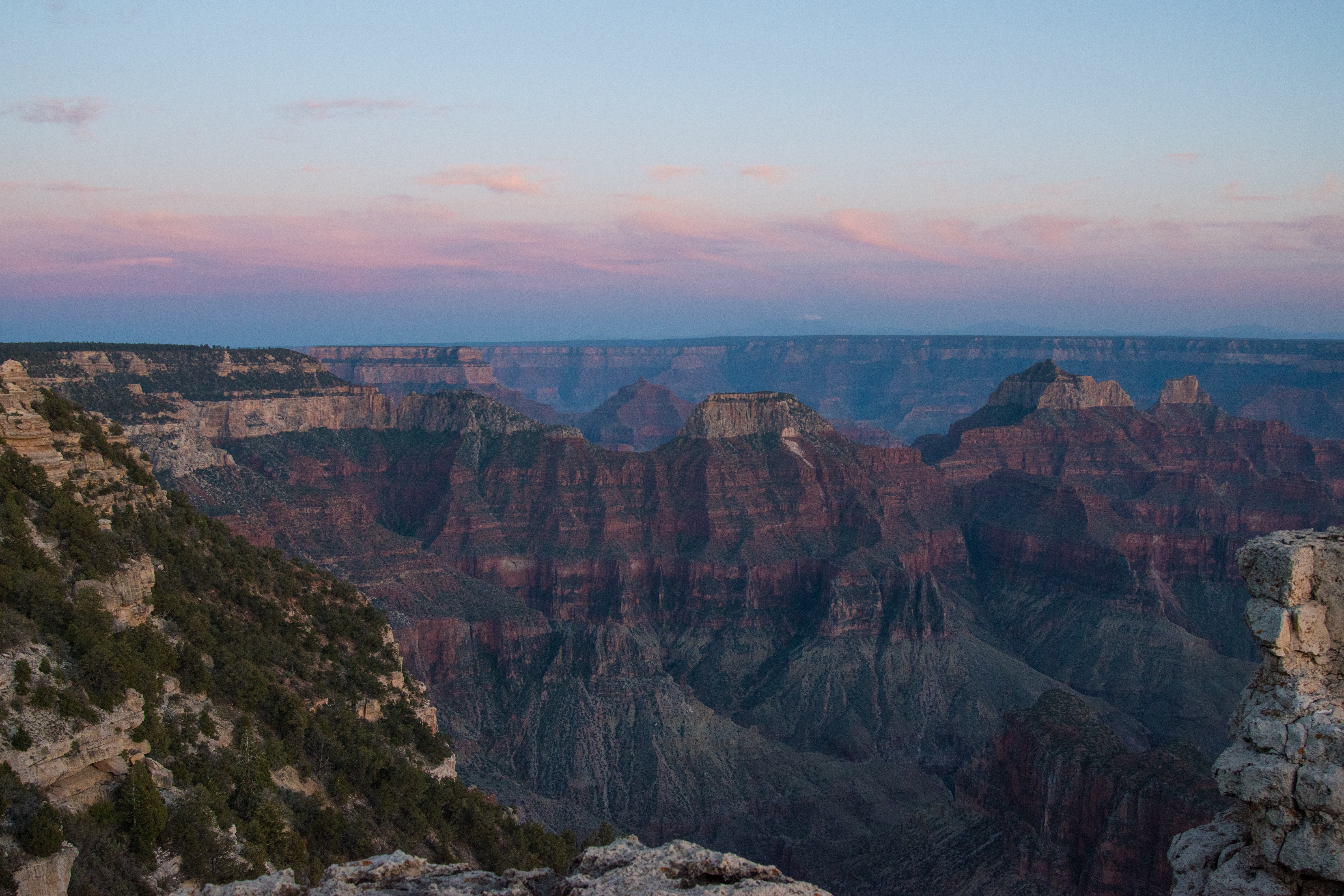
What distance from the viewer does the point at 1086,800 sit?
155 feet

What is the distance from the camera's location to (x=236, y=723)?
94.9ft

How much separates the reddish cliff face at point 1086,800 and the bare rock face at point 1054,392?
385ft

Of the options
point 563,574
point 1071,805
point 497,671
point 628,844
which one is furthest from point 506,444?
point 628,844

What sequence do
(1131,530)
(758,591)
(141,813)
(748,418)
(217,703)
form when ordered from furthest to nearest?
1. (748,418)
2. (1131,530)
3. (758,591)
4. (217,703)
5. (141,813)

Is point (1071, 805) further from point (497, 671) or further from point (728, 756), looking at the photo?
point (497, 671)

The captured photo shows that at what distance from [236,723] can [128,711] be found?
7209mm

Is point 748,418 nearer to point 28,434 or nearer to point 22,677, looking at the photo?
point 28,434

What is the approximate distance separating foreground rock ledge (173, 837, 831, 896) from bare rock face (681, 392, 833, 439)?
107618 millimetres

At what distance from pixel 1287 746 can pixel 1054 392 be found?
157988mm

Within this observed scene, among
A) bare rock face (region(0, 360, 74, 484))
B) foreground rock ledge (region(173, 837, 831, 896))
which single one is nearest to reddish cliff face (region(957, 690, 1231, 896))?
foreground rock ledge (region(173, 837, 831, 896))

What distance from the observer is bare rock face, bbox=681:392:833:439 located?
127750mm

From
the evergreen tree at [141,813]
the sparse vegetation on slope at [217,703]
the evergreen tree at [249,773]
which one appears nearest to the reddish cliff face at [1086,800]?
the sparse vegetation on slope at [217,703]

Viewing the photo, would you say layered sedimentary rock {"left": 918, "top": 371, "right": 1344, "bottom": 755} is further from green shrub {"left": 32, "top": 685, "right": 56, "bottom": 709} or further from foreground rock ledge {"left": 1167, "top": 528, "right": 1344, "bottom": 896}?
green shrub {"left": 32, "top": 685, "right": 56, "bottom": 709}

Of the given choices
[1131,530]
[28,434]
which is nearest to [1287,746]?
→ [28,434]
